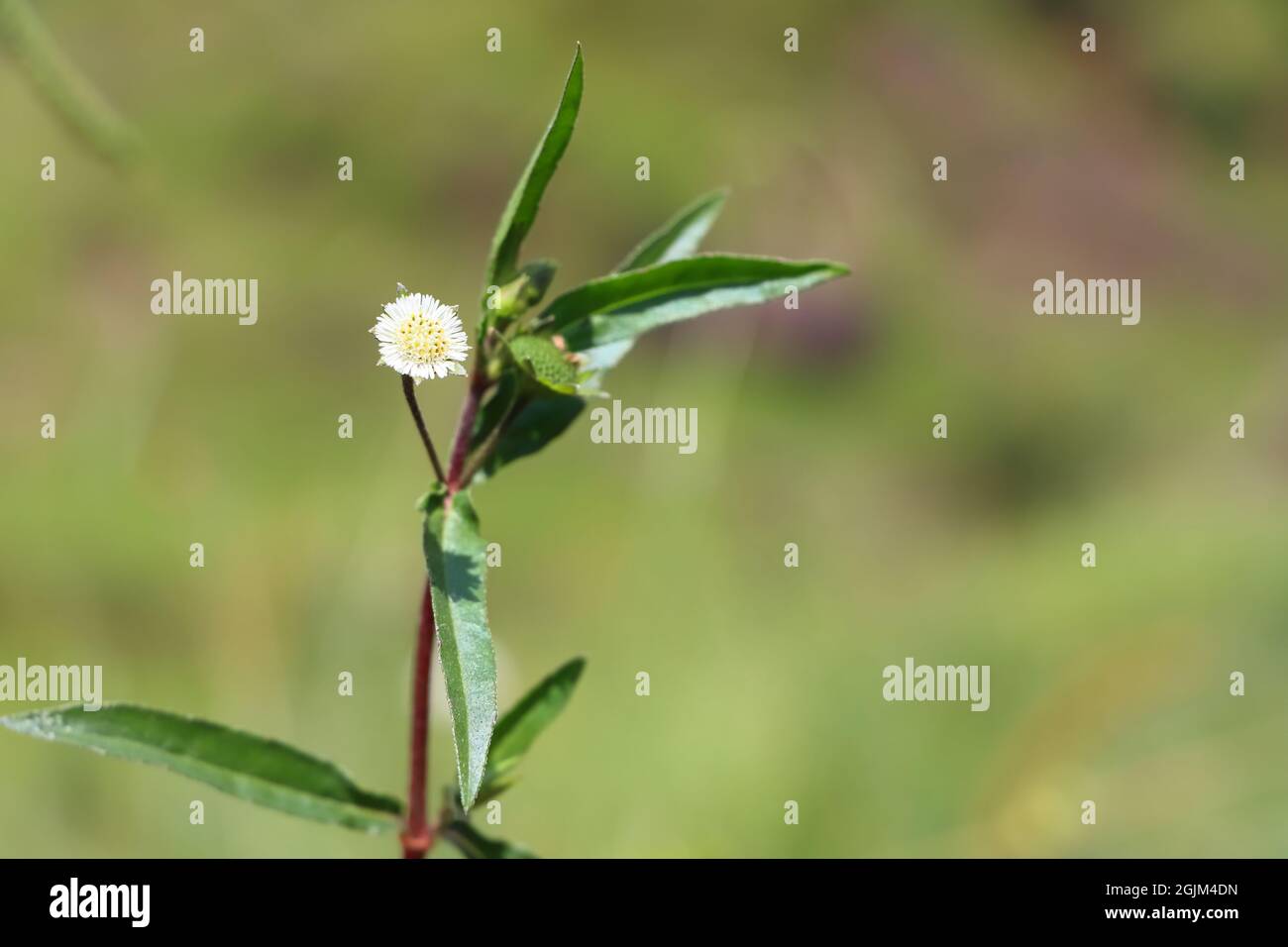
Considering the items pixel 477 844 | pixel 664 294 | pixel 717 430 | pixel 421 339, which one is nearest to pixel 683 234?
pixel 664 294

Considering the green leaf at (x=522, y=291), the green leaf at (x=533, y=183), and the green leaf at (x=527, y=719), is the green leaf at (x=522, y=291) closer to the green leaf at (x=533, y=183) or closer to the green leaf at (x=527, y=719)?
the green leaf at (x=533, y=183)

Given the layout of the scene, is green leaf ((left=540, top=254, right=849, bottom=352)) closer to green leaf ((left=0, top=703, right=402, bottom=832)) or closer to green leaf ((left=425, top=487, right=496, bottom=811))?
green leaf ((left=425, top=487, right=496, bottom=811))

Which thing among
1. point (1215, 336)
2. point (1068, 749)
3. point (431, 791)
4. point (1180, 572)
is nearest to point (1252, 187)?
point (1215, 336)

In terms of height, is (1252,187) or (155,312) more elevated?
(1252,187)

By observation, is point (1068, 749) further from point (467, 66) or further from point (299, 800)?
point (467, 66)

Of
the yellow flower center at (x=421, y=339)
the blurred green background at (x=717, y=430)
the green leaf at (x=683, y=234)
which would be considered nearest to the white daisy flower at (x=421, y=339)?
the yellow flower center at (x=421, y=339)

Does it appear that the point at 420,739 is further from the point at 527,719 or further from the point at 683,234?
the point at 683,234

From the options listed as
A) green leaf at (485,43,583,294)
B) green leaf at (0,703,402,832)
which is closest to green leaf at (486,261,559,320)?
green leaf at (485,43,583,294)
